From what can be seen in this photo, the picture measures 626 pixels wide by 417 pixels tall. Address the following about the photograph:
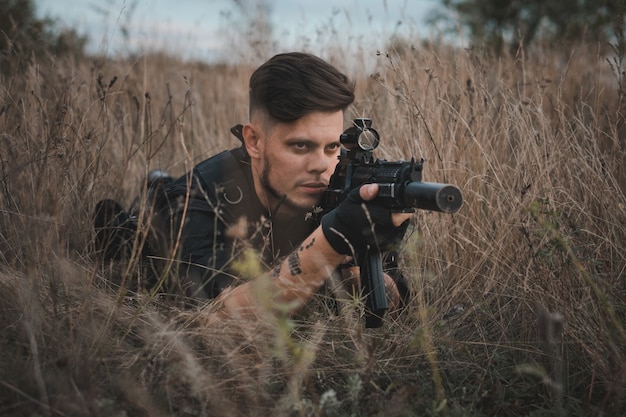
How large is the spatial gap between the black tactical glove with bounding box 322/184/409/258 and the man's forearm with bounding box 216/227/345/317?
48 mm

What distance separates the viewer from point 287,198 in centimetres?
294

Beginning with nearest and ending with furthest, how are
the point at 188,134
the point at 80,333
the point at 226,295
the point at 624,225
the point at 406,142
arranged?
the point at 80,333, the point at 226,295, the point at 624,225, the point at 406,142, the point at 188,134

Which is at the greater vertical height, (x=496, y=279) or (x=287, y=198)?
(x=287, y=198)

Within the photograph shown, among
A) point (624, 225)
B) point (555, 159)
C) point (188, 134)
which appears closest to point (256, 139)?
point (555, 159)

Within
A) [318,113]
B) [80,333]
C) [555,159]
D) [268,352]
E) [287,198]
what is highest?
[318,113]

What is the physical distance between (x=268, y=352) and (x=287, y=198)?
102 centimetres

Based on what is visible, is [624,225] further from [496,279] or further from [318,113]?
[318,113]

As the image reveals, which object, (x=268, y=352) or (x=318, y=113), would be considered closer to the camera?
(x=268, y=352)

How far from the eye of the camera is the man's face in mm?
2891

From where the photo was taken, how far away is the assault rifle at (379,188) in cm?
176

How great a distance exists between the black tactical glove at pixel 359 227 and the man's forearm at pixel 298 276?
48mm

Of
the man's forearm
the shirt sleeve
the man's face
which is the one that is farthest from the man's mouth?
the man's forearm

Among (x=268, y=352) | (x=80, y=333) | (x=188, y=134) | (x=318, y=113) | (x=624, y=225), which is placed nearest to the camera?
(x=80, y=333)

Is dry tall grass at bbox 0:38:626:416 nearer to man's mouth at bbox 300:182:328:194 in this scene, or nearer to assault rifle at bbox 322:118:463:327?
assault rifle at bbox 322:118:463:327
